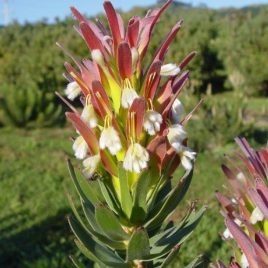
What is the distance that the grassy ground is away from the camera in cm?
563

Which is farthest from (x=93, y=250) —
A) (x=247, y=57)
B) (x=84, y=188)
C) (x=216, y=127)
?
(x=247, y=57)

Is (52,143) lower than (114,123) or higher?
lower

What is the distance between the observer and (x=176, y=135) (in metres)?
1.03

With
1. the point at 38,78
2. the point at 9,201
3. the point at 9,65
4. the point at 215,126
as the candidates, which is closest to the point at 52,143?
the point at 215,126

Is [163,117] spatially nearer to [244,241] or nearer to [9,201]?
[244,241]

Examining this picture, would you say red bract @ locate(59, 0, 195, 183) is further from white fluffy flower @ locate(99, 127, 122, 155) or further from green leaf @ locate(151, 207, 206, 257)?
green leaf @ locate(151, 207, 206, 257)

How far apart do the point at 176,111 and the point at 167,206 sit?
19 centimetres

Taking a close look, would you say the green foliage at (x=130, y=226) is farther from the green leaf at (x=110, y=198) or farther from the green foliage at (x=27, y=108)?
the green foliage at (x=27, y=108)

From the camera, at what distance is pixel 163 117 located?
106 cm

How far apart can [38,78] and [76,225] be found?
53.8 feet

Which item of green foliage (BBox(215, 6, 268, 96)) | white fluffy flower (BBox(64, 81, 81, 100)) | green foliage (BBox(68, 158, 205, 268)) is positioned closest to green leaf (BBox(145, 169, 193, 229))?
green foliage (BBox(68, 158, 205, 268))

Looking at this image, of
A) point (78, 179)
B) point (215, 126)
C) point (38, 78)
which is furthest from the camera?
point (38, 78)

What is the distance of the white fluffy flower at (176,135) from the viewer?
103 centimetres

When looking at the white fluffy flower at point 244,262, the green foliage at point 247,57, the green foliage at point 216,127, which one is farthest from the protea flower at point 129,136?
the green foliage at point 247,57
